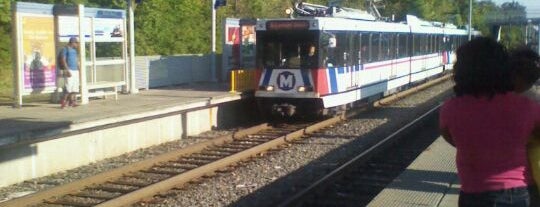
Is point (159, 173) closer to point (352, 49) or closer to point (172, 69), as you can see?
point (352, 49)

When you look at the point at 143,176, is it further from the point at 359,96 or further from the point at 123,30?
the point at 359,96

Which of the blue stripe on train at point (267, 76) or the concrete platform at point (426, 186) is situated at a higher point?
the blue stripe on train at point (267, 76)

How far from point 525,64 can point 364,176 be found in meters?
7.00

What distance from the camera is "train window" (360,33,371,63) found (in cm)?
1914

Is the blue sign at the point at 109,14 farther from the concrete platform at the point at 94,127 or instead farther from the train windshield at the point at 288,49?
the train windshield at the point at 288,49

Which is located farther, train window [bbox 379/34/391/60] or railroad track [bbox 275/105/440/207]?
train window [bbox 379/34/391/60]

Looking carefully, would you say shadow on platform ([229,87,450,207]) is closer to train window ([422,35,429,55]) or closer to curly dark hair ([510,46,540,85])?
curly dark hair ([510,46,540,85])

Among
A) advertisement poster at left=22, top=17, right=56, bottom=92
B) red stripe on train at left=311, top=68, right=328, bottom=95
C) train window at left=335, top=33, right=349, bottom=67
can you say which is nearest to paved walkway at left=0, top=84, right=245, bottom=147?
advertisement poster at left=22, top=17, right=56, bottom=92

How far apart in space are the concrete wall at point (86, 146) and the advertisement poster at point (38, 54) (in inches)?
79.9

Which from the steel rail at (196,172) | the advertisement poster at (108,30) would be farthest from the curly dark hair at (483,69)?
the advertisement poster at (108,30)

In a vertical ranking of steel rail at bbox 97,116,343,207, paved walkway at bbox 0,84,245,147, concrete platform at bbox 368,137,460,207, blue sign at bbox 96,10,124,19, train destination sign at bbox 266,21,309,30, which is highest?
blue sign at bbox 96,10,124,19

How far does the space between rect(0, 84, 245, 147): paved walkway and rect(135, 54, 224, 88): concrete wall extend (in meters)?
0.93

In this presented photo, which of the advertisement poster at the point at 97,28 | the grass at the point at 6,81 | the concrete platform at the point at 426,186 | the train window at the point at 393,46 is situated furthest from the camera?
the train window at the point at 393,46

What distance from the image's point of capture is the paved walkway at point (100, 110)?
A: 35.2ft
